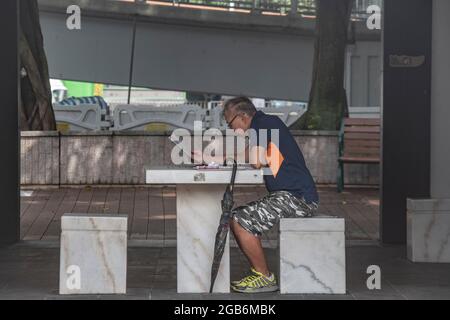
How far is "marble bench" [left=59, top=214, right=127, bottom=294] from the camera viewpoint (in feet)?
26.6

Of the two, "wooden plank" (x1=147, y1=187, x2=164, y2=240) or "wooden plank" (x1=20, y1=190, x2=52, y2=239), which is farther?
"wooden plank" (x1=20, y1=190, x2=52, y2=239)

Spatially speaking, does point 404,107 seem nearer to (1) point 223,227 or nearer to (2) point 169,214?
(1) point 223,227

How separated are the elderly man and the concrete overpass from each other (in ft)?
65.8

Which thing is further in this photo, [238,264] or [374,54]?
[374,54]

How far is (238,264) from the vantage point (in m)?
9.82

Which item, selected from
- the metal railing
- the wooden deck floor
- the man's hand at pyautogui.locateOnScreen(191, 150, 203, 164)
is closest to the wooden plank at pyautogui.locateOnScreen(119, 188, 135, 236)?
the wooden deck floor

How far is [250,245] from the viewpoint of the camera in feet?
27.1

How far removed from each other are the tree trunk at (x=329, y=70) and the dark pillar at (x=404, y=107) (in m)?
A: 7.12


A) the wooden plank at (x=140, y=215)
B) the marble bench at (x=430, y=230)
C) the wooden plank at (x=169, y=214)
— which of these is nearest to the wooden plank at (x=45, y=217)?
the wooden plank at (x=140, y=215)

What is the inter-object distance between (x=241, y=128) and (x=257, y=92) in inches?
891

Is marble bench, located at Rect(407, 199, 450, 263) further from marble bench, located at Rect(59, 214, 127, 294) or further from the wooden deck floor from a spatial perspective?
marble bench, located at Rect(59, 214, 127, 294)

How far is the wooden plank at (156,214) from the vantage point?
11.6 m
